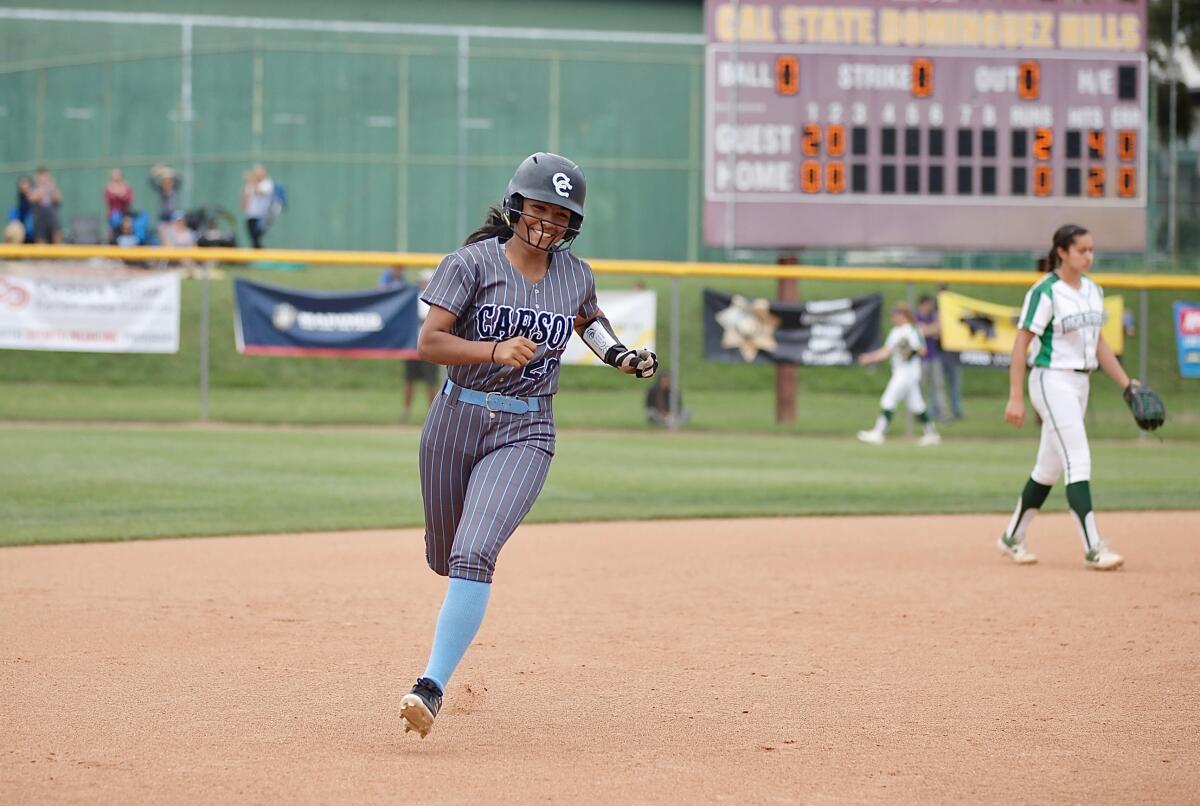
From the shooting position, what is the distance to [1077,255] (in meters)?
8.41

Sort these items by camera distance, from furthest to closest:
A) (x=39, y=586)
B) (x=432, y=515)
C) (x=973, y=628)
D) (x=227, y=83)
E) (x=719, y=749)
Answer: (x=227, y=83), (x=39, y=586), (x=973, y=628), (x=432, y=515), (x=719, y=749)

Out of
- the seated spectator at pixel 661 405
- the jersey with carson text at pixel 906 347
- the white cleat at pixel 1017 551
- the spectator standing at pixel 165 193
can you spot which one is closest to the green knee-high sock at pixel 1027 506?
the white cleat at pixel 1017 551

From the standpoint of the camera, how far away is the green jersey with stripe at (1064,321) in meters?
8.50

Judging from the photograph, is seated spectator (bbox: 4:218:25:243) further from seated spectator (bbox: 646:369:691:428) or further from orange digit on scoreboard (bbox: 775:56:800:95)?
orange digit on scoreboard (bbox: 775:56:800:95)

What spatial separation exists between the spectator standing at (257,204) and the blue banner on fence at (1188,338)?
13793mm

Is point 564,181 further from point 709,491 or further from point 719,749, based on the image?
point 709,491

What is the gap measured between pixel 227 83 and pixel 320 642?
79.9 ft

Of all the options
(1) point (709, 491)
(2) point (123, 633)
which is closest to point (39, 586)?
(2) point (123, 633)

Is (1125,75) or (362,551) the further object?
(1125,75)

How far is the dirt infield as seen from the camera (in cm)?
432

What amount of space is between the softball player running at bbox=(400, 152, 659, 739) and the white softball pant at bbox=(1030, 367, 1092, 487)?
4231 mm

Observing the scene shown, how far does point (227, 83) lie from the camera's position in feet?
95.7

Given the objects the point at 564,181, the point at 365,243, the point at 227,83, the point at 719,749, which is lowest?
the point at 719,749

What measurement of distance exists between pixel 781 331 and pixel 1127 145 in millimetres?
4940
